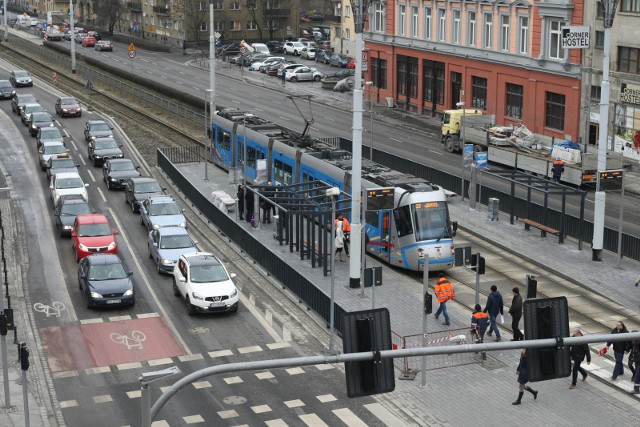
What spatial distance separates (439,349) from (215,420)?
10931 millimetres

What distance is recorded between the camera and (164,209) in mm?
42562

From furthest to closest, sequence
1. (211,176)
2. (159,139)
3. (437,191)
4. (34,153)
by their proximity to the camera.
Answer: (159,139) < (34,153) < (211,176) < (437,191)

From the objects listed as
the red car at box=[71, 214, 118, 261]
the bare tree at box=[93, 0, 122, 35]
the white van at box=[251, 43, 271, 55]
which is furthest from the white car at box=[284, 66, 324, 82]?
the red car at box=[71, 214, 118, 261]

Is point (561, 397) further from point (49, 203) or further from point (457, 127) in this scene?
point (457, 127)

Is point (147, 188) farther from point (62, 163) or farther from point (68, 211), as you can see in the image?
point (62, 163)

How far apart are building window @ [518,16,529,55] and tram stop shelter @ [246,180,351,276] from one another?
27.8 m

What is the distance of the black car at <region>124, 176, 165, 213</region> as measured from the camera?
Result: 151 feet

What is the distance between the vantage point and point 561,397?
25891 millimetres

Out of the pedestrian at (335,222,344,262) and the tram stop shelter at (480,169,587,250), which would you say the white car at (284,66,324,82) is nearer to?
the tram stop shelter at (480,169,587,250)

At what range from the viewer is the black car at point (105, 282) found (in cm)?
3256

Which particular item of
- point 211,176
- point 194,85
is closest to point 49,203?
point 211,176

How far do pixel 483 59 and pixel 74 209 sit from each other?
3474 cm

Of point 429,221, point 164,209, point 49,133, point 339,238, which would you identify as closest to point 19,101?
point 49,133

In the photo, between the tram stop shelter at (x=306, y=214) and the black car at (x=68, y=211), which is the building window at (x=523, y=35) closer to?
the tram stop shelter at (x=306, y=214)
